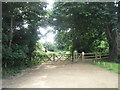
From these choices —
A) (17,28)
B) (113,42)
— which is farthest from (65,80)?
(113,42)

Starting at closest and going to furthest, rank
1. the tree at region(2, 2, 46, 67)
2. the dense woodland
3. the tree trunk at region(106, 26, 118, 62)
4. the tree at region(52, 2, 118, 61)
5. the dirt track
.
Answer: the dirt track < the tree at region(2, 2, 46, 67) < the dense woodland < the tree at region(52, 2, 118, 61) < the tree trunk at region(106, 26, 118, 62)

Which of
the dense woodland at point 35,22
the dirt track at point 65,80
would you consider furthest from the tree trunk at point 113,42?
the dirt track at point 65,80

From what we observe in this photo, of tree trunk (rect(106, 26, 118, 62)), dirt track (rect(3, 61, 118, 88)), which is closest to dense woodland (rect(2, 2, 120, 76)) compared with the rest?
tree trunk (rect(106, 26, 118, 62))

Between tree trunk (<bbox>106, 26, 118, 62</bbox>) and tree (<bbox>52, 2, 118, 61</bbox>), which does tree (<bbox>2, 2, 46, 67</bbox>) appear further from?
tree trunk (<bbox>106, 26, 118, 62</bbox>)

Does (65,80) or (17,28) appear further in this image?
(17,28)

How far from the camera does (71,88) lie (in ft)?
13.4

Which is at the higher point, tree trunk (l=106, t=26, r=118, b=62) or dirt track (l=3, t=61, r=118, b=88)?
tree trunk (l=106, t=26, r=118, b=62)

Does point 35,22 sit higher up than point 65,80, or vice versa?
point 35,22

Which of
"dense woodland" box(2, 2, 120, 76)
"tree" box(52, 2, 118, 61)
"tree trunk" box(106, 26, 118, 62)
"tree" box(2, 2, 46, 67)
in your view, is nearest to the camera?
"tree" box(2, 2, 46, 67)

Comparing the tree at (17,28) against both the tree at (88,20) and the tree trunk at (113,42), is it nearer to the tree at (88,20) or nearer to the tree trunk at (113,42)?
the tree at (88,20)

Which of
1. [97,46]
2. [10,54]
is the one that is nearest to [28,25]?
[10,54]

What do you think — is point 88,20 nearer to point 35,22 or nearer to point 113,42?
point 113,42

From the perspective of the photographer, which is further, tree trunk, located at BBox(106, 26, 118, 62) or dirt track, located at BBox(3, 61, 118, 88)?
tree trunk, located at BBox(106, 26, 118, 62)

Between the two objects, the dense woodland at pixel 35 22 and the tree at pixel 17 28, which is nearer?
the tree at pixel 17 28
